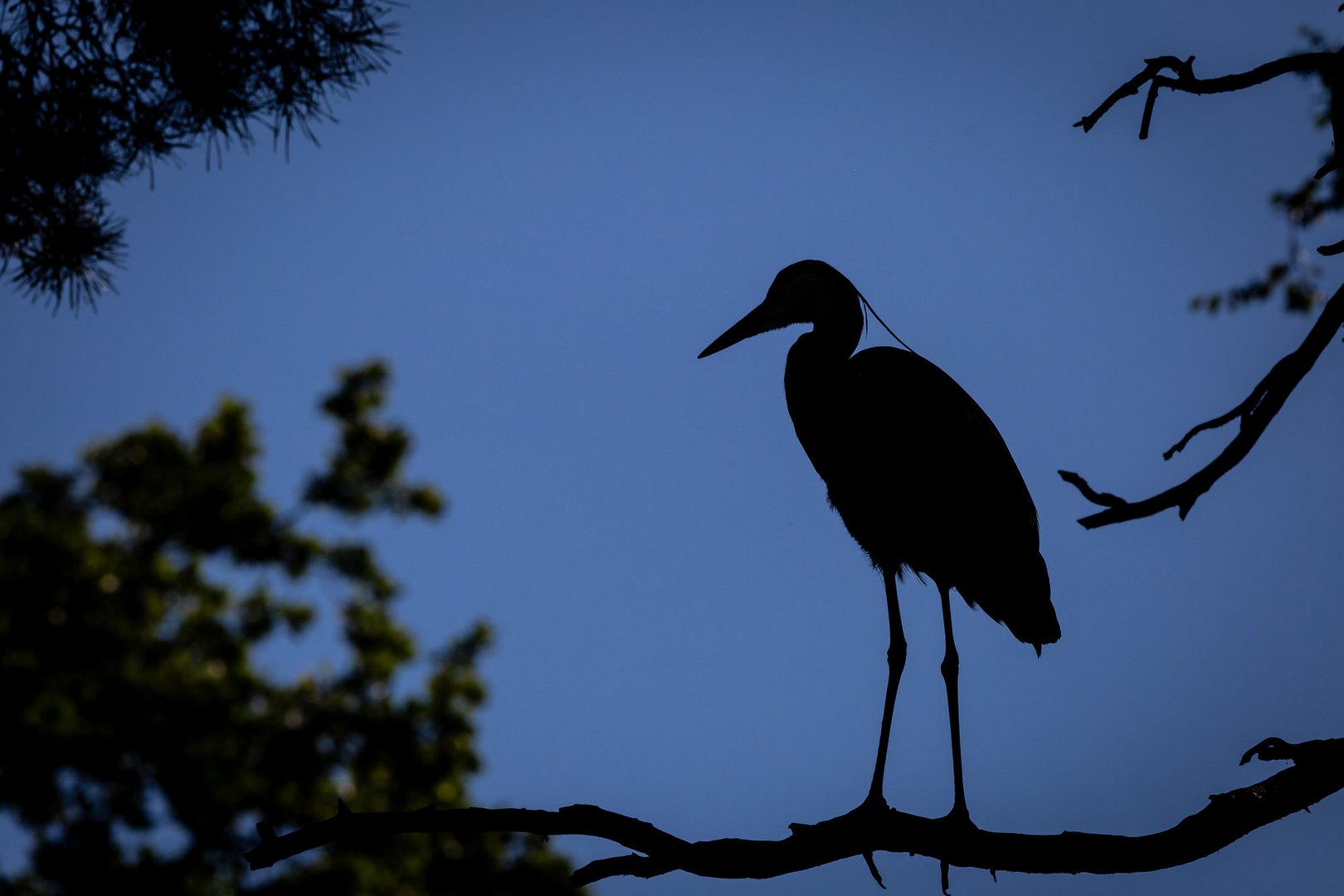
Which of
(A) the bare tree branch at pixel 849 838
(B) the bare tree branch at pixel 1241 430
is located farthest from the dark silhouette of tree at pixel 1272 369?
(A) the bare tree branch at pixel 849 838

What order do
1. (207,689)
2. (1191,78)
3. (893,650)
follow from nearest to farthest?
(1191,78), (893,650), (207,689)

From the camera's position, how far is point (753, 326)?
4.45m

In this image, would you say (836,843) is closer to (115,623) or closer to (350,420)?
(115,623)

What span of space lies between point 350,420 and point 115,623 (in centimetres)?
310

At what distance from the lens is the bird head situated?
4.10 m

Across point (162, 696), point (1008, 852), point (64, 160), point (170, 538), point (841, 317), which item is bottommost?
point (1008, 852)

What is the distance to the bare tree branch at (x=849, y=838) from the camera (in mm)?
2010

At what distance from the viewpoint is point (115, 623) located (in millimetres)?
9375

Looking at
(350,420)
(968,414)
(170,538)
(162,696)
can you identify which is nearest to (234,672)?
(162,696)

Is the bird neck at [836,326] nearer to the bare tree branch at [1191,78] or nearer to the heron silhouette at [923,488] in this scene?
the heron silhouette at [923,488]

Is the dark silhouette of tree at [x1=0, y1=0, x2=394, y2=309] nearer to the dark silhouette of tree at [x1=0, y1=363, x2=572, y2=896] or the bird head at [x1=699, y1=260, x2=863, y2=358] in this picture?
the bird head at [x1=699, y1=260, x2=863, y2=358]

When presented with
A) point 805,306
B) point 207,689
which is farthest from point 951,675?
point 207,689

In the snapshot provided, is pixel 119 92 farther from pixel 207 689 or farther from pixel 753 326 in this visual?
pixel 207 689

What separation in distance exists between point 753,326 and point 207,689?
23.6 ft
